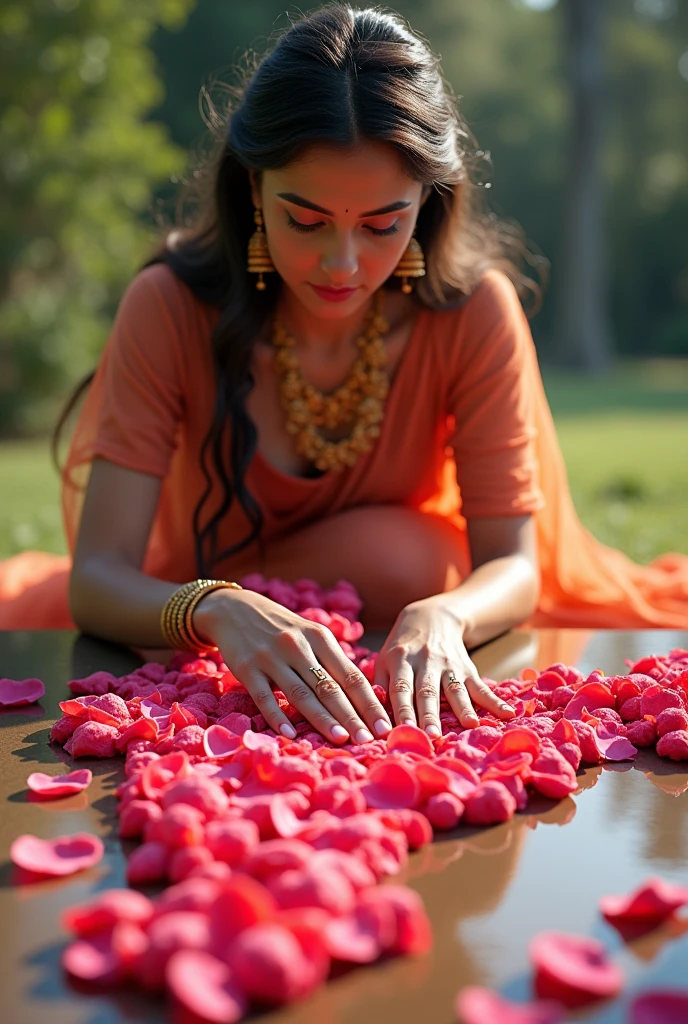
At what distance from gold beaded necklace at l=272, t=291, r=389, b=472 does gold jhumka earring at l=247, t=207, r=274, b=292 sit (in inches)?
9.2

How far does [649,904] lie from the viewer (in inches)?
52.9

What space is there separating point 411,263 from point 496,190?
86.9ft

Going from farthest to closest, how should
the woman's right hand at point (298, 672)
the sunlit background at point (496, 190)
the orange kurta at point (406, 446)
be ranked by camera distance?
the sunlit background at point (496, 190)
the orange kurta at point (406, 446)
the woman's right hand at point (298, 672)

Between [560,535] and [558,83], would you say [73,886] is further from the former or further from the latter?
[558,83]

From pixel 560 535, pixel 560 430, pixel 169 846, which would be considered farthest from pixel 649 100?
pixel 169 846

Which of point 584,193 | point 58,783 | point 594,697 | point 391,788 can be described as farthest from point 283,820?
point 584,193

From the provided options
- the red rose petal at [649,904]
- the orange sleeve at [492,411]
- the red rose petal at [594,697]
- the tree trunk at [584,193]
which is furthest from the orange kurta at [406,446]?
the tree trunk at [584,193]

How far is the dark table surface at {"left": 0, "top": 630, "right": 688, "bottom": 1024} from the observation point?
1.19 metres

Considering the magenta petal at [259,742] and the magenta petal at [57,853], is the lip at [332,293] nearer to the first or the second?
the magenta petal at [259,742]

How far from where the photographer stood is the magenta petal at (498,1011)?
111 centimetres

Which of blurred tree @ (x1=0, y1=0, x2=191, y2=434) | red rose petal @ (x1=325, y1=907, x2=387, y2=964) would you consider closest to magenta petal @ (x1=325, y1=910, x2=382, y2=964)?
red rose petal @ (x1=325, y1=907, x2=387, y2=964)

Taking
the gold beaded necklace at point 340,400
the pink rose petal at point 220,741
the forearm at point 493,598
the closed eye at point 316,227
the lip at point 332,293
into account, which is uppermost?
the closed eye at point 316,227

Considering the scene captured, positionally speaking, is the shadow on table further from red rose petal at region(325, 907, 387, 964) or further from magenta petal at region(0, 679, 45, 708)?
magenta petal at region(0, 679, 45, 708)

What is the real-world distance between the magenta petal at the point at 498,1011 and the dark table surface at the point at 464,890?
0.13 feet
